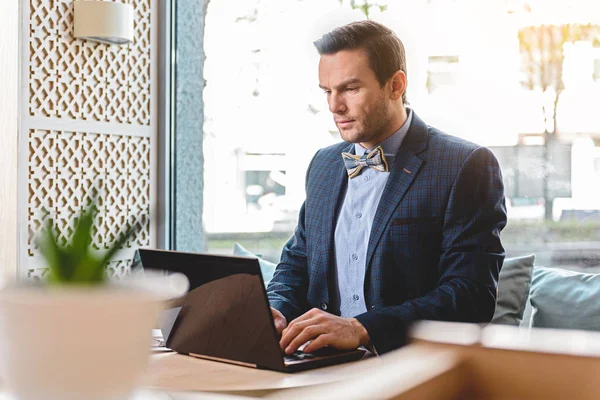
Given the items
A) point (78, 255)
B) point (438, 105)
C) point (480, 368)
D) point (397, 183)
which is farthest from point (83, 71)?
point (480, 368)

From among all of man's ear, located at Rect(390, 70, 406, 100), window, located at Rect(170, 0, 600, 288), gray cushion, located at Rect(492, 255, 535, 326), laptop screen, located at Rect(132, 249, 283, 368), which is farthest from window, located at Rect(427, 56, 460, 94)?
laptop screen, located at Rect(132, 249, 283, 368)

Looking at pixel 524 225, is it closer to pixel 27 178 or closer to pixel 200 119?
pixel 200 119

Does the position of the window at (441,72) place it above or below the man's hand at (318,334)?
above

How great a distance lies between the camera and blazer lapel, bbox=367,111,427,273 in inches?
99.6

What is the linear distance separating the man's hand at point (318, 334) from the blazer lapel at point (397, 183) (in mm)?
601

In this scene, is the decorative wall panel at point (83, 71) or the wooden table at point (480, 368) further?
the decorative wall panel at point (83, 71)

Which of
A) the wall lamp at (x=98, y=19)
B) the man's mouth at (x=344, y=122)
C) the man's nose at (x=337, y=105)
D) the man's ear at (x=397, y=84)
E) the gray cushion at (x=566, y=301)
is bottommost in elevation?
the gray cushion at (x=566, y=301)

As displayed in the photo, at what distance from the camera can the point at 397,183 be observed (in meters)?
2.56

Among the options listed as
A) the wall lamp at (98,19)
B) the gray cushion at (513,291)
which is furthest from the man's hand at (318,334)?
the wall lamp at (98,19)

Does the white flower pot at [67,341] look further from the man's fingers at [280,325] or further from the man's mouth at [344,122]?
the man's mouth at [344,122]

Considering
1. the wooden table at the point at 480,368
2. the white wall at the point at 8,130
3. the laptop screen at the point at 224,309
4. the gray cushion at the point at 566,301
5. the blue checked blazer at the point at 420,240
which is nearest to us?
the wooden table at the point at 480,368

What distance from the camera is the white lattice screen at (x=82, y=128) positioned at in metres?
3.79

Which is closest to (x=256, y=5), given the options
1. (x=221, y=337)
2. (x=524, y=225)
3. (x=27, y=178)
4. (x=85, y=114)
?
(x=85, y=114)

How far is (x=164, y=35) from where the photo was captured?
453 centimetres
